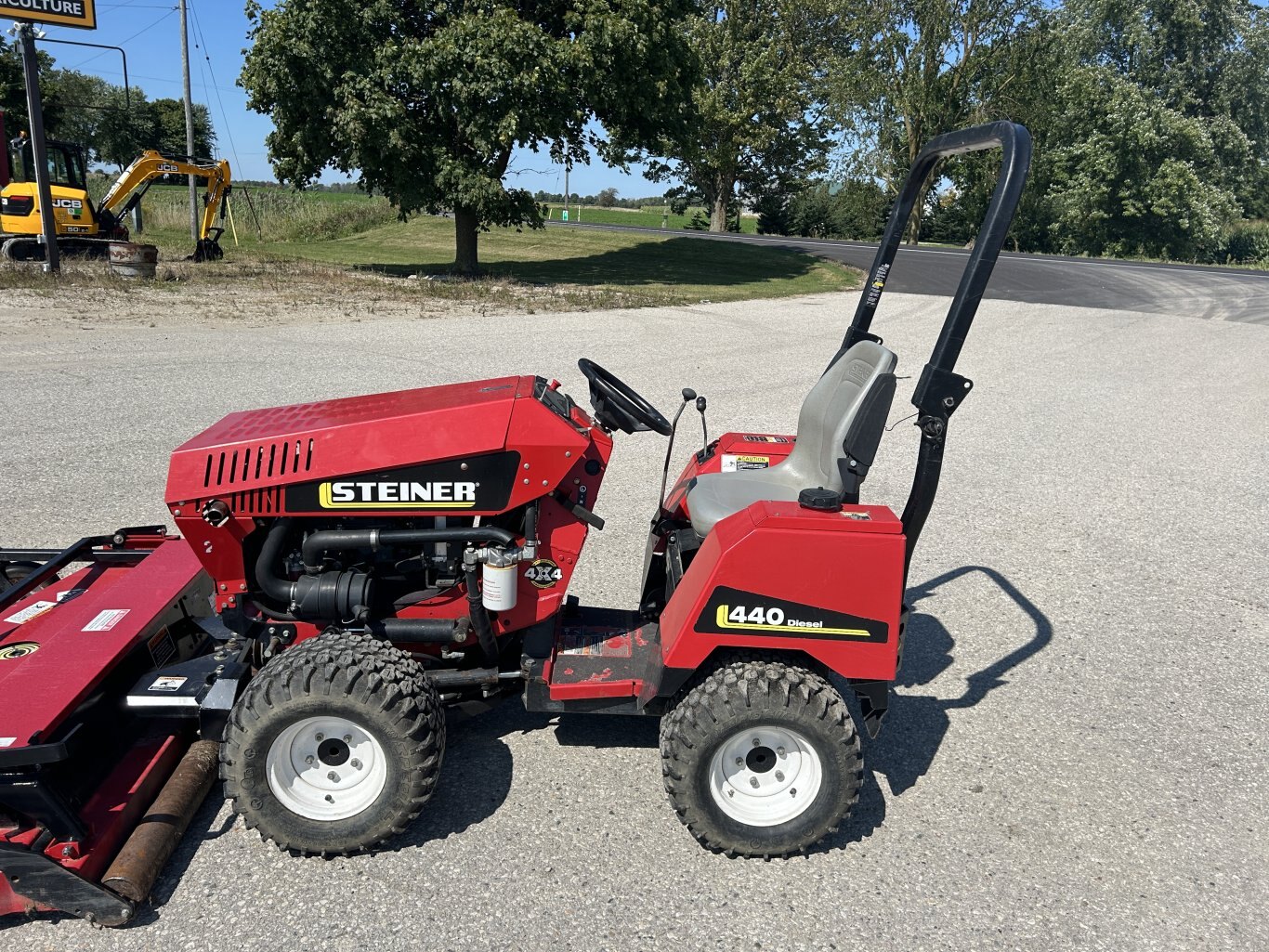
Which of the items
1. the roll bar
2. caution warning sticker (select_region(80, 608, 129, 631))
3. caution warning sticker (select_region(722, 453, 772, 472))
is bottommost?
caution warning sticker (select_region(80, 608, 129, 631))

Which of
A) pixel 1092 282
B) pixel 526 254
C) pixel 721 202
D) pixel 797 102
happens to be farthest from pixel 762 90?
pixel 1092 282

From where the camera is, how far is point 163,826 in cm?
264

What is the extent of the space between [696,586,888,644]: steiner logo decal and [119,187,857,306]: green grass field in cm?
1362

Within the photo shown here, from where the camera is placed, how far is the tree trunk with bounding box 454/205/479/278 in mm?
19312

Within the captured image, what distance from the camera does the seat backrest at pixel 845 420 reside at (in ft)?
10.2

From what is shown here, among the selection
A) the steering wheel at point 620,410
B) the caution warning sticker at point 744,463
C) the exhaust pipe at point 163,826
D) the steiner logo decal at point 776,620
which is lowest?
the exhaust pipe at point 163,826

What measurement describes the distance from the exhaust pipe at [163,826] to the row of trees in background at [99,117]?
33393mm

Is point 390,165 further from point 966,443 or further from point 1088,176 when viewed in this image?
point 1088,176

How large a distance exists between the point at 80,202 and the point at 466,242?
7.92 m

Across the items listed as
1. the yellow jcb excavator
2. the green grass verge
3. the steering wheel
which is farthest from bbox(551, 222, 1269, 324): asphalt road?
the steering wheel

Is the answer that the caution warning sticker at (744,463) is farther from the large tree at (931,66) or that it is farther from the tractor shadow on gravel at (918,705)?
the large tree at (931,66)

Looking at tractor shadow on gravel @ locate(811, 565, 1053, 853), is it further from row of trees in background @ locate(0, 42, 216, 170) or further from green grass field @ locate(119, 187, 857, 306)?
row of trees in background @ locate(0, 42, 216, 170)

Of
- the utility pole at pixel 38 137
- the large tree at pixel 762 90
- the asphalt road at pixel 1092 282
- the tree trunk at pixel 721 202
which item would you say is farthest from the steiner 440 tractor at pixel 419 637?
the tree trunk at pixel 721 202

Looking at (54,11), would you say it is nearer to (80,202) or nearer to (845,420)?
(80,202)
